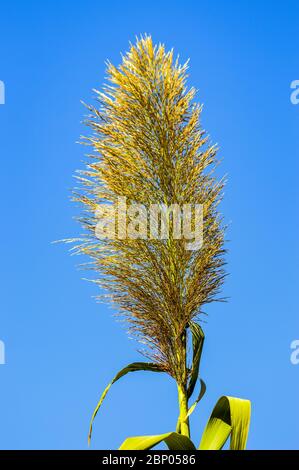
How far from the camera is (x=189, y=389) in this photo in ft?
15.2

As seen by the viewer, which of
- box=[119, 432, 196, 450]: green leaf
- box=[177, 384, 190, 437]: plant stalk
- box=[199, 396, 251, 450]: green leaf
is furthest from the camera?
box=[177, 384, 190, 437]: plant stalk

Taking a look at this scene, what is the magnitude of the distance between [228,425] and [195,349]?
55 cm

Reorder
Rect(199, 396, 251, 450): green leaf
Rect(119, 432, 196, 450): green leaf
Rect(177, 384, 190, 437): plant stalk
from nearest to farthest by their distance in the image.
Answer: Rect(119, 432, 196, 450): green leaf
Rect(199, 396, 251, 450): green leaf
Rect(177, 384, 190, 437): plant stalk

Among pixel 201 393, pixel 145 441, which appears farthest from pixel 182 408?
pixel 145 441

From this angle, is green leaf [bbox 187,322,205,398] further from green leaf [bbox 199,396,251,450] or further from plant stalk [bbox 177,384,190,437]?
green leaf [bbox 199,396,251,450]

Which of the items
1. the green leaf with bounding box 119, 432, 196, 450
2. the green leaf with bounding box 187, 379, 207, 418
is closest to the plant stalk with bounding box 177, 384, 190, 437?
the green leaf with bounding box 187, 379, 207, 418

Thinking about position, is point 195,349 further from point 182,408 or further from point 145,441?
point 145,441

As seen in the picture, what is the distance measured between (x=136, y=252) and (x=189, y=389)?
850 mm

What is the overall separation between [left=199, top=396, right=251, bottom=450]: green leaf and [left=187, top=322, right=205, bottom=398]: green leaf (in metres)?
0.26

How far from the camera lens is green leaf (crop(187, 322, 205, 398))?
464 cm

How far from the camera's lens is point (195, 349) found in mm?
4746

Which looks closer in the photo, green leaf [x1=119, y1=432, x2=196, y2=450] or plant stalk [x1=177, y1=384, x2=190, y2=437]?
green leaf [x1=119, y1=432, x2=196, y2=450]
